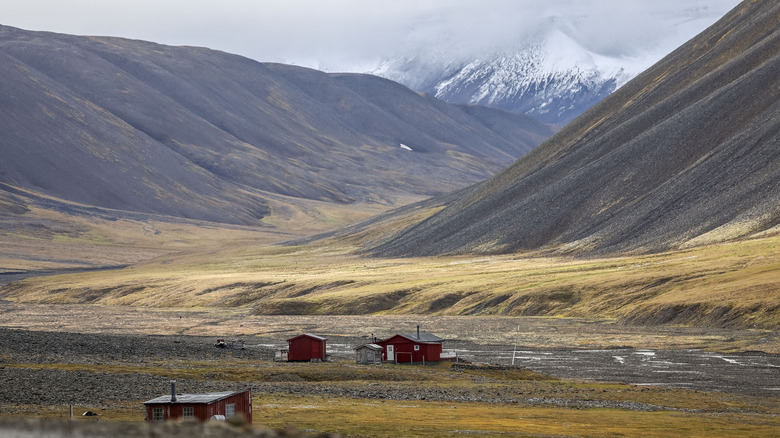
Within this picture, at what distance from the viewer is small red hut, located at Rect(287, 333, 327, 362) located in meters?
75.9

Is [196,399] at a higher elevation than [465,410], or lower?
higher

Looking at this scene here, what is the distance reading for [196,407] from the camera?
116 feet

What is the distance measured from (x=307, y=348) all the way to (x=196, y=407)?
41.1 m

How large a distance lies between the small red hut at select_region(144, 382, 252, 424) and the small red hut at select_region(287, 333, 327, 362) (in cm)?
3805

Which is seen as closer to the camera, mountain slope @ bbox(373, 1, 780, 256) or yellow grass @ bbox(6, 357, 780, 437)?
yellow grass @ bbox(6, 357, 780, 437)

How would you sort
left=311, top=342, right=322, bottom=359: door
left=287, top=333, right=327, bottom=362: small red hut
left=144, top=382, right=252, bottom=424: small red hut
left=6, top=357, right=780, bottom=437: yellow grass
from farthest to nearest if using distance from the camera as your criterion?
left=311, top=342, right=322, bottom=359: door < left=287, top=333, right=327, bottom=362: small red hut < left=6, top=357, right=780, bottom=437: yellow grass < left=144, top=382, right=252, bottom=424: small red hut

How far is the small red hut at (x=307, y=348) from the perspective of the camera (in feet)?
249

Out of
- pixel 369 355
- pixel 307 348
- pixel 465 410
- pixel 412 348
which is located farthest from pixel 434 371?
pixel 465 410

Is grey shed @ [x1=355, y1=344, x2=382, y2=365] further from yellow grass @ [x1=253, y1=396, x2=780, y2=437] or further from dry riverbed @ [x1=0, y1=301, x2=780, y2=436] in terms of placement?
yellow grass @ [x1=253, y1=396, x2=780, y2=437]

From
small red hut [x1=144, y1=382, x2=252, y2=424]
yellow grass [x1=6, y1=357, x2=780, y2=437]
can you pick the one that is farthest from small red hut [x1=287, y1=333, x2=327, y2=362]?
small red hut [x1=144, y1=382, x2=252, y2=424]

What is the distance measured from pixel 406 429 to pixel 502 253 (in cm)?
14136

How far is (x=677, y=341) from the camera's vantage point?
88938 millimetres

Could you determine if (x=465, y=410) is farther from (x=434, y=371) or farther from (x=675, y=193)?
(x=675, y=193)

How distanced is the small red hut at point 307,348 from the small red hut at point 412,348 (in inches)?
206
